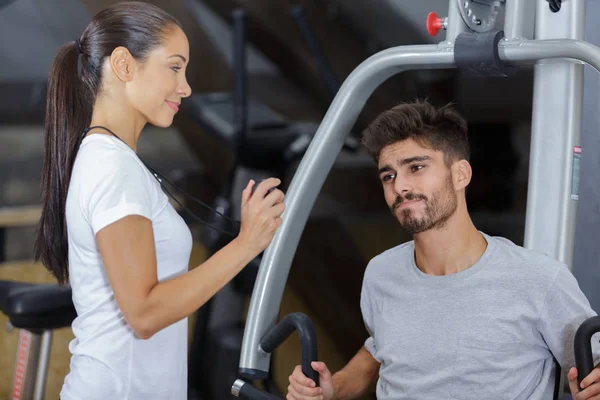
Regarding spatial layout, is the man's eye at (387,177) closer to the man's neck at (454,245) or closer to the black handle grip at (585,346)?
the man's neck at (454,245)

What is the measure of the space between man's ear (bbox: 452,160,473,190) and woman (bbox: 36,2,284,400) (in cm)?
44

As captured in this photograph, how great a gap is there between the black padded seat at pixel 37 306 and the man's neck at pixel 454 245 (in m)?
0.93

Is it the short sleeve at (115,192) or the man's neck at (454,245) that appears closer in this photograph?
the short sleeve at (115,192)

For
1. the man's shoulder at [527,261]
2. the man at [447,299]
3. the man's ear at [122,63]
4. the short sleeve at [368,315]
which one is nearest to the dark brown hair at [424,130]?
the man at [447,299]

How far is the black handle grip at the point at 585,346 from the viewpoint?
4.05ft

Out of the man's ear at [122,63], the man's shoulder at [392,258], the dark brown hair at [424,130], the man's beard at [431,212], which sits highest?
the man's ear at [122,63]

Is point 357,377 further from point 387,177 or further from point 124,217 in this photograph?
point 124,217

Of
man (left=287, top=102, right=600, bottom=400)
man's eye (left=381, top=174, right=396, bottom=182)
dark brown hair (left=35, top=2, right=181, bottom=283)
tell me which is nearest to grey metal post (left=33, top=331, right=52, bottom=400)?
dark brown hair (left=35, top=2, right=181, bottom=283)

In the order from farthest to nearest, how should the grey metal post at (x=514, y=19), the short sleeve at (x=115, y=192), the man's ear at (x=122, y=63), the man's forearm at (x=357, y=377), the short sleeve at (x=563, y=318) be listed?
the man's forearm at (x=357, y=377)
the grey metal post at (x=514, y=19)
the short sleeve at (x=563, y=318)
the man's ear at (x=122, y=63)
the short sleeve at (x=115, y=192)

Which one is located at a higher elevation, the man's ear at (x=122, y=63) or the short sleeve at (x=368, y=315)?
the man's ear at (x=122, y=63)

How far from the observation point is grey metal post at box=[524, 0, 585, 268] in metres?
1.54

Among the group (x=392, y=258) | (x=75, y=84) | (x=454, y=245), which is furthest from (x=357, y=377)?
(x=75, y=84)

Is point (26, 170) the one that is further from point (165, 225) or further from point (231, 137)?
point (165, 225)

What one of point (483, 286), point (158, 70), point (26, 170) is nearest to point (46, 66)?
point (26, 170)
